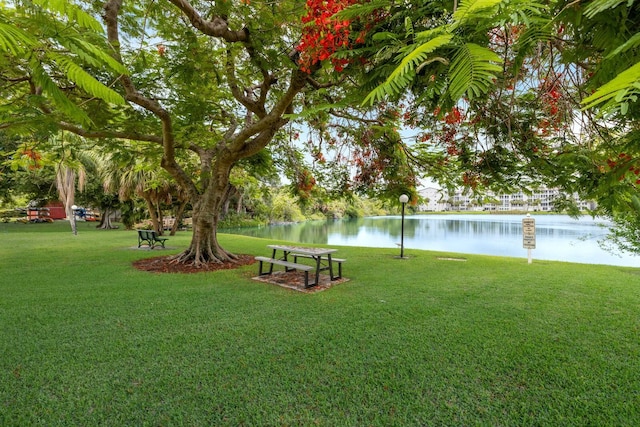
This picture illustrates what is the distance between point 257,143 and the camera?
7488mm

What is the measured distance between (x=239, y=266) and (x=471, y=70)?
8014 millimetres

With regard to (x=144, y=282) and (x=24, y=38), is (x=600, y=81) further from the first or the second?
(x=144, y=282)

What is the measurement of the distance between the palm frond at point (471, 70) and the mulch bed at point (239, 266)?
5095 millimetres

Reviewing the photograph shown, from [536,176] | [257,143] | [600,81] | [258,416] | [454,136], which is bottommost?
[258,416]

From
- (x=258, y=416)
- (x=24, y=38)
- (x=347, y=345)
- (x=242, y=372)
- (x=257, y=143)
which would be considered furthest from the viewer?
(x=257, y=143)

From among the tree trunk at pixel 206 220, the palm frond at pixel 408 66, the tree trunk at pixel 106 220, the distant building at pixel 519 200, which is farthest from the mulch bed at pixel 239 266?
the tree trunk at pixel 106 220

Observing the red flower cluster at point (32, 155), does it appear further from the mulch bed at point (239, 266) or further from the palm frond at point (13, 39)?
the palm frond at point (13, 39)

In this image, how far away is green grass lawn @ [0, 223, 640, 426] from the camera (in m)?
2.36

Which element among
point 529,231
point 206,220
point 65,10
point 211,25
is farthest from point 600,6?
point 529,231

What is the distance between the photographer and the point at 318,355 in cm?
320

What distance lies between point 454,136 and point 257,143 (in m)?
4.71

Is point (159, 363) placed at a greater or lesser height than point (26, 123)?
lesser

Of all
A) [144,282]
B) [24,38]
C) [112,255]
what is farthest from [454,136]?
[112,255]

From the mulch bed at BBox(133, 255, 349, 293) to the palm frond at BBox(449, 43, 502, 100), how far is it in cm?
509
